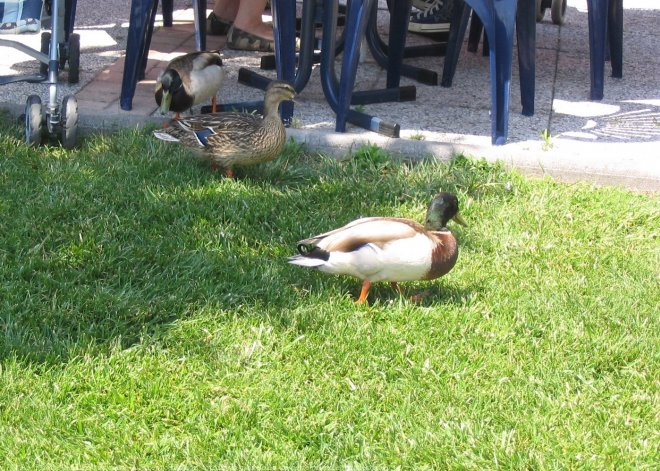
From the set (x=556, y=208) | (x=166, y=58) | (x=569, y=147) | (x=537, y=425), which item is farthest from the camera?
(x=166, y=58)

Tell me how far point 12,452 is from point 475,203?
2709 mm

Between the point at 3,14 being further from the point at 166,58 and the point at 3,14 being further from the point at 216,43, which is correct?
the point at 216,43

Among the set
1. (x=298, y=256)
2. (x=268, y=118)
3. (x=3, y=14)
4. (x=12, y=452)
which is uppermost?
(x=3, y=14)

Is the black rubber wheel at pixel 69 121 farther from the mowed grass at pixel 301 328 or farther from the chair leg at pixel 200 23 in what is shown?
the chair leg at pixel 200 23

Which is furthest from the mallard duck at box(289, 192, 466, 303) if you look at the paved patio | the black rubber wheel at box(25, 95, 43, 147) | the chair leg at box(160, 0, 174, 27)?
the chair leg at box(160, 0, 174, 27)

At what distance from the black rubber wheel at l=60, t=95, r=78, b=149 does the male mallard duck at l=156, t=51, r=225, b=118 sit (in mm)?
571

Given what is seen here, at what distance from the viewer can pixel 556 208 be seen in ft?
16.3

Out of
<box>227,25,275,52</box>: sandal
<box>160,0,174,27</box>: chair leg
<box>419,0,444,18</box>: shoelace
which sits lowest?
<box>227,25,275,52</box>: sandal

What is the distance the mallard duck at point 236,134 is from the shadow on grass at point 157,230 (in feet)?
0.47

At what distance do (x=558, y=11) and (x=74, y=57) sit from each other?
13.7 ft

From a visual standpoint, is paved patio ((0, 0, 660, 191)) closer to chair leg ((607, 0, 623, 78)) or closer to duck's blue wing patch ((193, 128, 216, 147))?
chair leg ((607, 0, 623, 78))

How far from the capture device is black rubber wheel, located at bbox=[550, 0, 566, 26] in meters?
8.34

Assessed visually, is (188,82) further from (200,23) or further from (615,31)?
(615,31)

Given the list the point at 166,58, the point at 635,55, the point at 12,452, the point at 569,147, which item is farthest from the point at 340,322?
the point at 635,55
